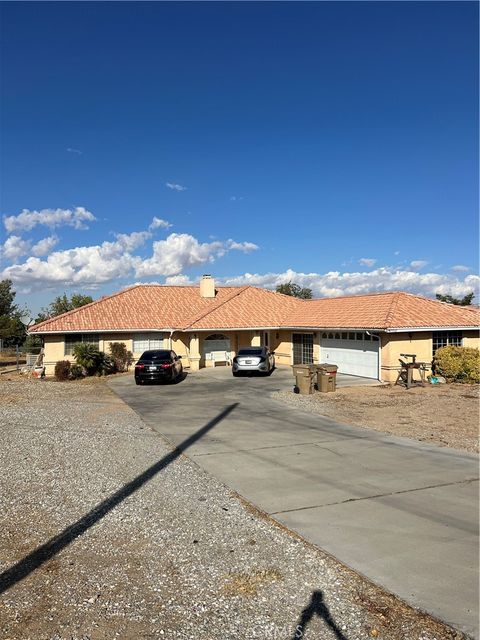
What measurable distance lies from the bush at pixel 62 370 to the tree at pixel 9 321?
55.3 ft

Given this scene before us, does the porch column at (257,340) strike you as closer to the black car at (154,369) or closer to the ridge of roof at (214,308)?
the ridge of roof at (214,308)

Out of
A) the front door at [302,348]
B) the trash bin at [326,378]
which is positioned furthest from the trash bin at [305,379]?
the front door at [302,348]

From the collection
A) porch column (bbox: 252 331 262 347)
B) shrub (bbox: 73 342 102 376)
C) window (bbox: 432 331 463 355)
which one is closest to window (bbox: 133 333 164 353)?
shrub (bbox: 73 342 102 376)

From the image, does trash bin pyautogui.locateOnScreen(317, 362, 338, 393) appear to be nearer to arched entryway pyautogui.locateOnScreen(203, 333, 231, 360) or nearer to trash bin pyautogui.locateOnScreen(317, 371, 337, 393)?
trash bin pyautogui.locateOnScreen(317, 371, 337, 393)

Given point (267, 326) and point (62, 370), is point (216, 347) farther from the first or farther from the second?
point (62, 370)

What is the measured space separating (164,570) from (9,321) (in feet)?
145

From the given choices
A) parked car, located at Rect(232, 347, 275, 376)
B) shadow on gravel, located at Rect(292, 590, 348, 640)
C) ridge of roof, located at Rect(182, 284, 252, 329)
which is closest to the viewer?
shadow on gravel, located at Rect(292, 590, 348, 640)

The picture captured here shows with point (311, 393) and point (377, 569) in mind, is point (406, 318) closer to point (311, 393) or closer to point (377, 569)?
point (311, 393)

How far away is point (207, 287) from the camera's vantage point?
122ft

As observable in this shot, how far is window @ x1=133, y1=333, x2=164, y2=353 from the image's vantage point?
30391 millimetres

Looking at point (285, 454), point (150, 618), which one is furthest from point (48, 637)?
point (285, 454)

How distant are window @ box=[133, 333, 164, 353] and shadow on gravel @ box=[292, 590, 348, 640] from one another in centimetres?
Answer: 2656

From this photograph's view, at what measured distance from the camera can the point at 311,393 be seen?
19.7m

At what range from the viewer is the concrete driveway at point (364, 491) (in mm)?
5172
